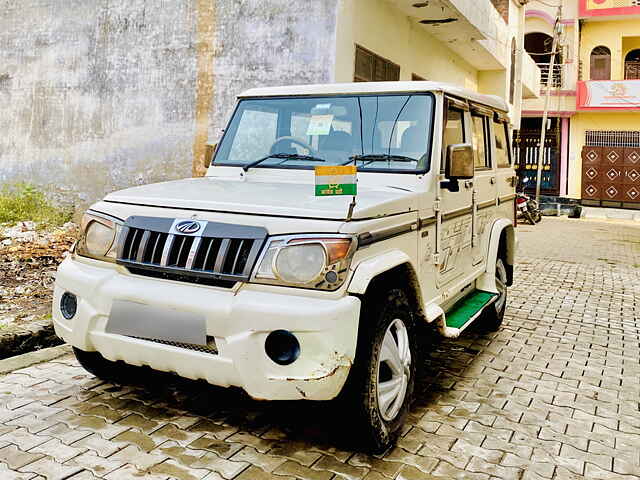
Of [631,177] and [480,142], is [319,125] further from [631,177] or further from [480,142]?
[631,177]

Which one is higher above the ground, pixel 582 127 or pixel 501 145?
pixel 582 127

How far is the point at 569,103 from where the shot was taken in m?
24.8

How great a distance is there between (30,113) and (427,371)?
29.3 ft

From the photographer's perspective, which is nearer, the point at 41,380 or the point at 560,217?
the point at 41,380

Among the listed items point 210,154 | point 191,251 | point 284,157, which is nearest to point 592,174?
point 210,154

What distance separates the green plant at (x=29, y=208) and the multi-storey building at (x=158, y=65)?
0.23 m

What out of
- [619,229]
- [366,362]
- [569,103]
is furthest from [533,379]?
[569,103]

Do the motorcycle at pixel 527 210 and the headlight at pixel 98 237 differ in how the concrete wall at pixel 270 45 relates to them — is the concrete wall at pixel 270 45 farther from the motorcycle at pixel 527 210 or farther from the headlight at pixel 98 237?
the motorcycle at pixel 527 210

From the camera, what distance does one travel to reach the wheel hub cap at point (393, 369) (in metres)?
3.13

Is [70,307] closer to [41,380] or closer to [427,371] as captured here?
[41,380]

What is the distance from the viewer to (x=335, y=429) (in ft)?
10.4

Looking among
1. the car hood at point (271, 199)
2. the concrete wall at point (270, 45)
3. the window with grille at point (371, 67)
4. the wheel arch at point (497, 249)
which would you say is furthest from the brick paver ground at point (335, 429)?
the window with grille at point (371, 67)

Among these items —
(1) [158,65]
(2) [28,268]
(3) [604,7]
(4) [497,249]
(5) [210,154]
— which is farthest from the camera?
(3) [604,7]

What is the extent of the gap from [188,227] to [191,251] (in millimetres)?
128
